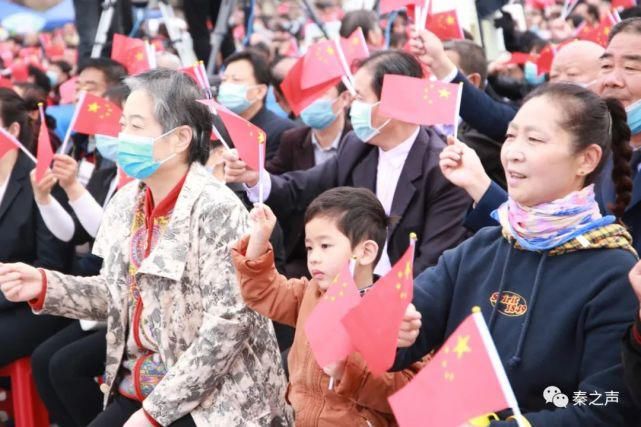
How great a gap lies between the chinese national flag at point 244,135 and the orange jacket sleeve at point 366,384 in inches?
38.4

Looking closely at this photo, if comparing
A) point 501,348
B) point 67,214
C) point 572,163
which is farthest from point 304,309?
point 67,214

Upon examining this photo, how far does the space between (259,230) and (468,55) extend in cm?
247

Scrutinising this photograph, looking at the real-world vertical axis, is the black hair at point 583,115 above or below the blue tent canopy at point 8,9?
above

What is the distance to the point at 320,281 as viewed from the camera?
2971 mm

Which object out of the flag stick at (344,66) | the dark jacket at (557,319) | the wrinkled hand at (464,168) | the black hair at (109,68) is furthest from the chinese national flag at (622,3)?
the dark jacket at (557,319)

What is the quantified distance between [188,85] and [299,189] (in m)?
0.91

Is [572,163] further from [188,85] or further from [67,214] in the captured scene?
[67,214]

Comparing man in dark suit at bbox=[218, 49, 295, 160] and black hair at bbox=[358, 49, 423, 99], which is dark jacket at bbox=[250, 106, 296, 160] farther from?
black hair at bbox=[358, 49, 423, 99]

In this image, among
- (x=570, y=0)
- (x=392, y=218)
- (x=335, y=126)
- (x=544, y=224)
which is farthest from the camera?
(x=570, y=0)

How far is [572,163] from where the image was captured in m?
2.42

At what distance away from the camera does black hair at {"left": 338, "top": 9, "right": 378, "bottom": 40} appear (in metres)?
7.26

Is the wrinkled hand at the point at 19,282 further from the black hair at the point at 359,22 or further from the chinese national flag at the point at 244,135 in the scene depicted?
the black hair at the point at 359,22

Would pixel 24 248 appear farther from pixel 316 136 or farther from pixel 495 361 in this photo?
pixel 495 361

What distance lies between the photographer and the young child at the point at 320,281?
2.80m
